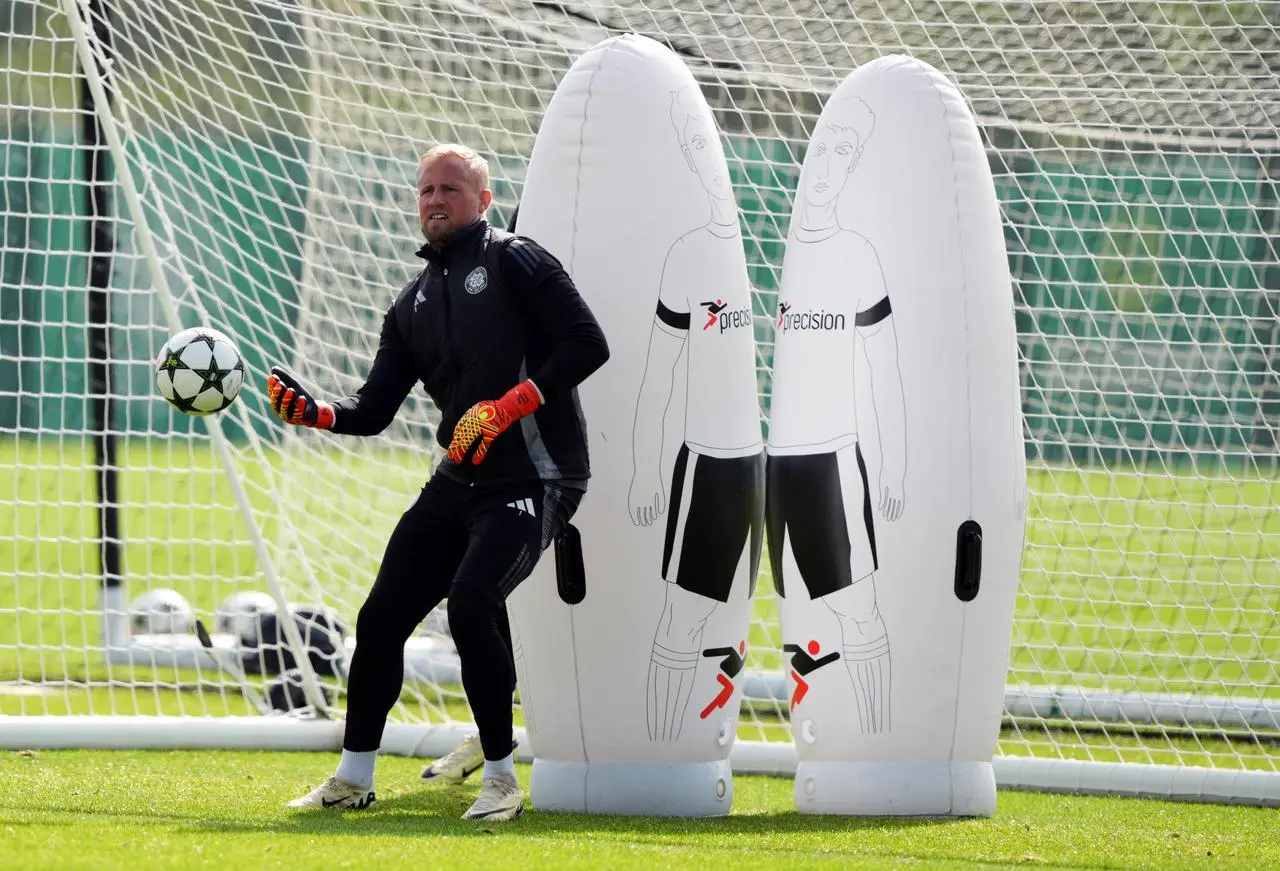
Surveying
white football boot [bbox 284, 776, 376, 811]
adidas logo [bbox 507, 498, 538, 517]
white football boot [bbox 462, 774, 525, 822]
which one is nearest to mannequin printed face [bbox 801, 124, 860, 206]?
adidas logo [bbox 507, 498, 538, 517]

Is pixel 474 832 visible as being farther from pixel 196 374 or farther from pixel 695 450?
pixel 196 374

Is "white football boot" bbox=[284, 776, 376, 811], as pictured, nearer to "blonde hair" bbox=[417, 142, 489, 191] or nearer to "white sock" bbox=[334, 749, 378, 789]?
"white sock" bbox=[334, 749, 378, 789]

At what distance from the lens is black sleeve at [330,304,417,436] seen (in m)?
4.19

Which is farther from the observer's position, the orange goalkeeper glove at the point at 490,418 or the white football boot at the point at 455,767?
the white football boot at the point at 455,767

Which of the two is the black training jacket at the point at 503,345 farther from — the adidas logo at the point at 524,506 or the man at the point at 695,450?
the man at the point at 695,450

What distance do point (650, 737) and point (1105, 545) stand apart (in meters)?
6.49

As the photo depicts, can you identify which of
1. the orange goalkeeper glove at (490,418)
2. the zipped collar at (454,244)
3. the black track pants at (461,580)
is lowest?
the black track pants at (461,580)

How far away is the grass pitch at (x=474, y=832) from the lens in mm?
3340

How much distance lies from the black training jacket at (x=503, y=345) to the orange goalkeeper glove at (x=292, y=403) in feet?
0.31

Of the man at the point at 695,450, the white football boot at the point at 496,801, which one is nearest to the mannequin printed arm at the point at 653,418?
the man at the point at 695,450

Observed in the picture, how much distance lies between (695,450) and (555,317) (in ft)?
2.00

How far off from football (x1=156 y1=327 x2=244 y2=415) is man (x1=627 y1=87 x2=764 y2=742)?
1069mm

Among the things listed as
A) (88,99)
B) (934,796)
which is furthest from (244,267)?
(934,796)

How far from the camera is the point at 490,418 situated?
3.83 metres
